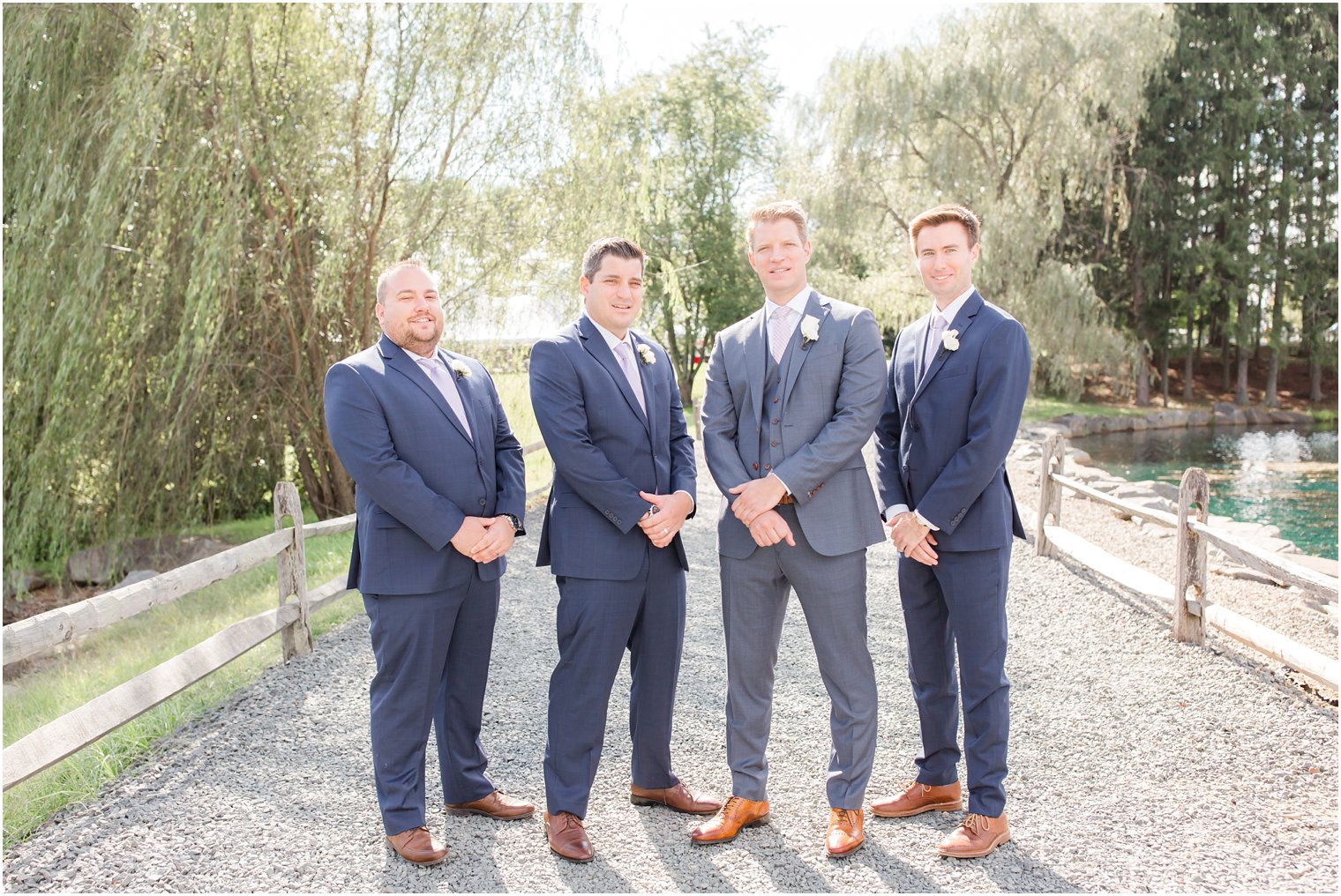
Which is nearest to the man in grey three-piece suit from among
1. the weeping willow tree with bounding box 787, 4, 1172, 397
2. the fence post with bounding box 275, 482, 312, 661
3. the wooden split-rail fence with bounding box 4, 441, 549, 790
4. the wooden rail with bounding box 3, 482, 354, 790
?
the wooden rail with bounding box 3, 482, 354, 790

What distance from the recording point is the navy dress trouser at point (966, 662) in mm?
3010

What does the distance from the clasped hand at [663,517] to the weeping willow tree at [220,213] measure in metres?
→ 5.25

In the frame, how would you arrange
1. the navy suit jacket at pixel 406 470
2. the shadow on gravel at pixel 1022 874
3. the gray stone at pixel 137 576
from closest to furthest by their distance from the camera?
the shadow on gravel at pixel 1022 874 < the navy suit jacket at pixel 406 470 < the gray stone at pixel 137 576

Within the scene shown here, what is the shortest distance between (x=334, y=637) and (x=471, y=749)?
2.61 metres

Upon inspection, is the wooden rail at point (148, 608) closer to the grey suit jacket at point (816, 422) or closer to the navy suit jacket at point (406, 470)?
the navy suit jacket at point (406, 470)

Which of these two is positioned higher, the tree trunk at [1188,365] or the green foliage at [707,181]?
the green foliage at [707,181]

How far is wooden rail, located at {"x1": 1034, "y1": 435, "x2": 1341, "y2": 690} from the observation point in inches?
171

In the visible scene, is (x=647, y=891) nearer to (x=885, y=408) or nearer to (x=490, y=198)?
(x=885, y=408)

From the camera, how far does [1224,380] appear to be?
2808cm

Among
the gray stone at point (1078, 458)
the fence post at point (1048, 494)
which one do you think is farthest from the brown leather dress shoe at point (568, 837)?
the gray stone at point (1078, 458)

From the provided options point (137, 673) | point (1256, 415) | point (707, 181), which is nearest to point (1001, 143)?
point (707, 181)

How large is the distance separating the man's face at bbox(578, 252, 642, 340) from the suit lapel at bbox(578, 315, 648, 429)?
48 mm

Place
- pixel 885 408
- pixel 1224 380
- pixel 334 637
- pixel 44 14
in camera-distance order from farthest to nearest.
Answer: pixel 1224 380 < pixel 44 14 < pixel 334 637 < pixel 885 408

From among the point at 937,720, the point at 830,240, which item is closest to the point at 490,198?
the point at 937,720
